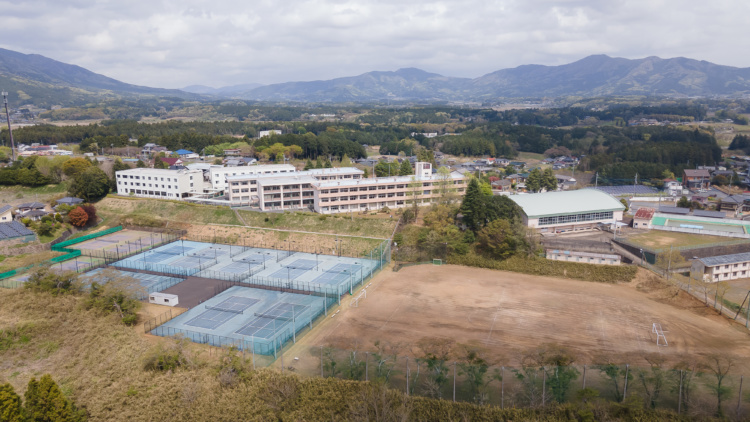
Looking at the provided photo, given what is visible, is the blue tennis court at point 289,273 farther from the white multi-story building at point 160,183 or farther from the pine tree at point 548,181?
the pine tree at point 548,181

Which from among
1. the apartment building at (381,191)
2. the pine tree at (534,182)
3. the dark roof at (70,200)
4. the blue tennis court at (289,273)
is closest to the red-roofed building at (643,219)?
the pine tree at (534,182)

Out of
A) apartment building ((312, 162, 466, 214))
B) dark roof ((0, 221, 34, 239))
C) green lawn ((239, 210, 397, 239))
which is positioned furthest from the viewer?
apartment building ((312, 162, 466, 214))

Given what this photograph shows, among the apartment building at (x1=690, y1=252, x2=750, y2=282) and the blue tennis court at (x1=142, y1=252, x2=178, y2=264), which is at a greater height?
the apartment building at (x1=690, y1=252, x2=750, y2=282)

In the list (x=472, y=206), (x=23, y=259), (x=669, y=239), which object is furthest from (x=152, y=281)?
(x=669, y=239)

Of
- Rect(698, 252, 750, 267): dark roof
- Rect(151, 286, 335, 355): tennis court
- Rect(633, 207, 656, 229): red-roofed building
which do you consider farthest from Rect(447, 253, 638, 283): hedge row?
Rect(151, 286, 335, 355): tennis court

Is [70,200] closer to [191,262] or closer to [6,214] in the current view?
[6,214]

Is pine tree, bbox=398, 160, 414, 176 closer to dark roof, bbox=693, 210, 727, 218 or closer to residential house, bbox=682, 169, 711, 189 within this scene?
dark roof, bbox=693, 210, 727, 218
